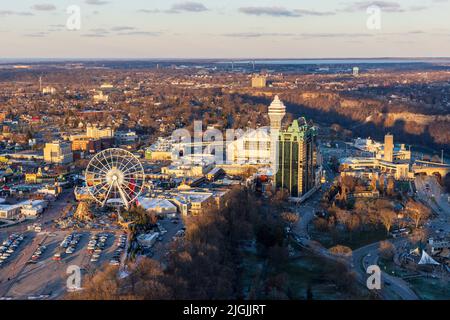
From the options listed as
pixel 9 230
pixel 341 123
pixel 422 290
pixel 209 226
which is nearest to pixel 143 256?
pixel 209 226

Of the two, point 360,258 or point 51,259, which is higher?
point 51,259

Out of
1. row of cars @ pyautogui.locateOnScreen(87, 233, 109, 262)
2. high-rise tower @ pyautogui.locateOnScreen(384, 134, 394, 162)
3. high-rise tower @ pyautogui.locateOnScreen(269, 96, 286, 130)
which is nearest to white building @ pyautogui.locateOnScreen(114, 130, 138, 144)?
high-rise tower @ pyautogui.locateOnScreen(269, 96, 286, 130)

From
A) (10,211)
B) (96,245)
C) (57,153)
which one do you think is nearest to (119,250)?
(96,245)

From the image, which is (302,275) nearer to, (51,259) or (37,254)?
(51,259)

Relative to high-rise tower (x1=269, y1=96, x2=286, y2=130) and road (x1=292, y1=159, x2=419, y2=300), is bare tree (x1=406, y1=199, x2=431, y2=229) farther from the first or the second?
high-rise tower (x1=269, y1=96, x2=286, y2=130)

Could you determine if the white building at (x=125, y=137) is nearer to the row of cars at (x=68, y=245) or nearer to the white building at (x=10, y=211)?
the white building at (x=10, y=211)

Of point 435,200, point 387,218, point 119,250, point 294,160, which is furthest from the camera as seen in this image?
point 435,200

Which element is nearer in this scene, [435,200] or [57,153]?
[435,200]
